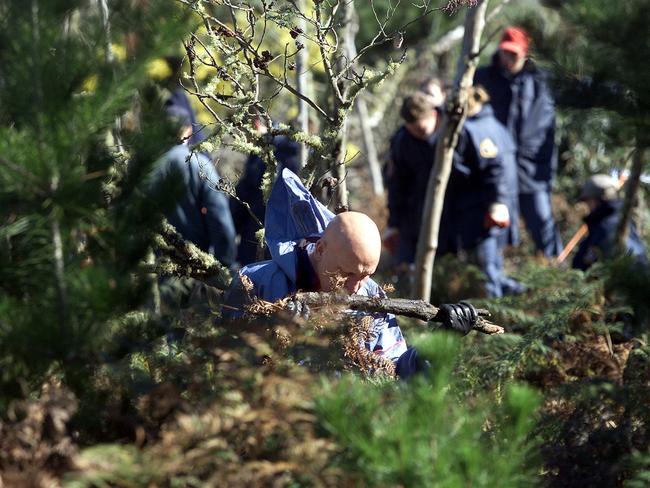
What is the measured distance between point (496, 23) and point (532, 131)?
5.95 meters

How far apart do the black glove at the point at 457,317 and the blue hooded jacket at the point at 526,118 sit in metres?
5.23

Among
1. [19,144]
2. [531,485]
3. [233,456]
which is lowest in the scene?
[531,485]

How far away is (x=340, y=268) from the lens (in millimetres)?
4059

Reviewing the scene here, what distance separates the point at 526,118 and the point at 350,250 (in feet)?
18.3

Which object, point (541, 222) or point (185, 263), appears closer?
point (185, 263)

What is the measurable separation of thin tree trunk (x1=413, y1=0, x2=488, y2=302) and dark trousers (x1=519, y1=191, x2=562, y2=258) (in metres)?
3.22

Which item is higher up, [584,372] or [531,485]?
[531,485]

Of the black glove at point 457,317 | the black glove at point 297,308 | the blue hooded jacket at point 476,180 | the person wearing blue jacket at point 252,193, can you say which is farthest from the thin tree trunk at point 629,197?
the black glove at point 297,308

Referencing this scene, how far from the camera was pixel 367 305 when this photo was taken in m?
3.85

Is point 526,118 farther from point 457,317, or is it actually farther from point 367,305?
point 367,305

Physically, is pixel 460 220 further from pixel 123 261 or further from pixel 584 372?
pixel 123 261

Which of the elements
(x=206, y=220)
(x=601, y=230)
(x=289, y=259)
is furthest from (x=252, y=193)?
(x=601, y=230)

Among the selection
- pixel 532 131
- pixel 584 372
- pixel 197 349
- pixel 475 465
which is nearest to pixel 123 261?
pixel 197 349

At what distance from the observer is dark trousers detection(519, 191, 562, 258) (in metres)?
9.43
